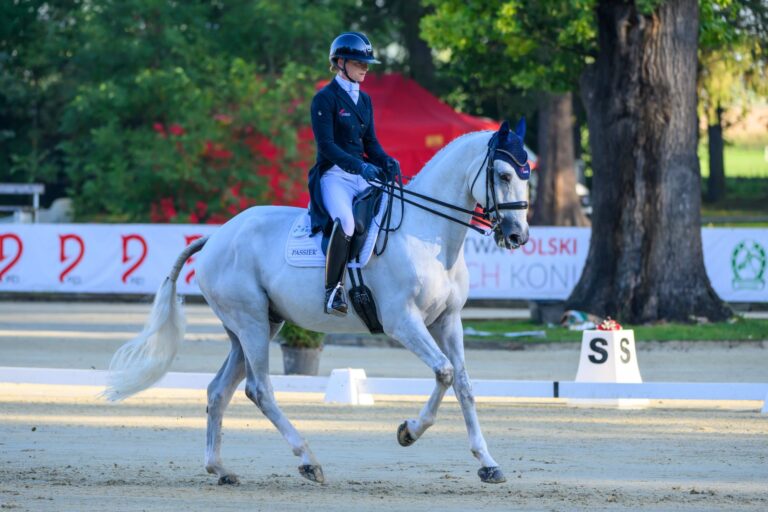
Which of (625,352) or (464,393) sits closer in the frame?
(464,393)

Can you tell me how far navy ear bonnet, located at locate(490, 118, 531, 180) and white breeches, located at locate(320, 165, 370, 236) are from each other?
1066mm

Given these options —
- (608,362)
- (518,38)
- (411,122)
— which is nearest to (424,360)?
(608,362)

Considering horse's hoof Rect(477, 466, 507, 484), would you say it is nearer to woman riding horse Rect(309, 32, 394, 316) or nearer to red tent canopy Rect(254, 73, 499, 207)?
woman riding horse Rect(309, 32, 394, 316)

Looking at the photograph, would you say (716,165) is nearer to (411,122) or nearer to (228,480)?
(411,122)

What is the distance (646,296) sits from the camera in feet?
70.7

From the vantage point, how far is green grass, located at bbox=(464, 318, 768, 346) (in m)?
19.8

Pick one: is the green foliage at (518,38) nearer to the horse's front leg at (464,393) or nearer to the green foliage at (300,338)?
the green foliage at (300,338)

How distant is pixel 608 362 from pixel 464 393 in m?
5.12

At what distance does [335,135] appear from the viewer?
9344 millimetres

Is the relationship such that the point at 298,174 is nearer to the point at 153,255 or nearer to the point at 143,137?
the point at 143,137

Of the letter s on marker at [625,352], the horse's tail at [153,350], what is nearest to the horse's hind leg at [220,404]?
the horse's tail at [153,350]

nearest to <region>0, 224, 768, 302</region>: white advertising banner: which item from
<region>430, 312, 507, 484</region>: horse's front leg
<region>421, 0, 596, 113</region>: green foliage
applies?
<region>421, 0, 596, 113</region>: green foliage

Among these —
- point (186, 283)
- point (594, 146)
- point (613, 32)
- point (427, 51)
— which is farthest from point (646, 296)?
point (427, 51)

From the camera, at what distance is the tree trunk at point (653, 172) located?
70.3 feet
